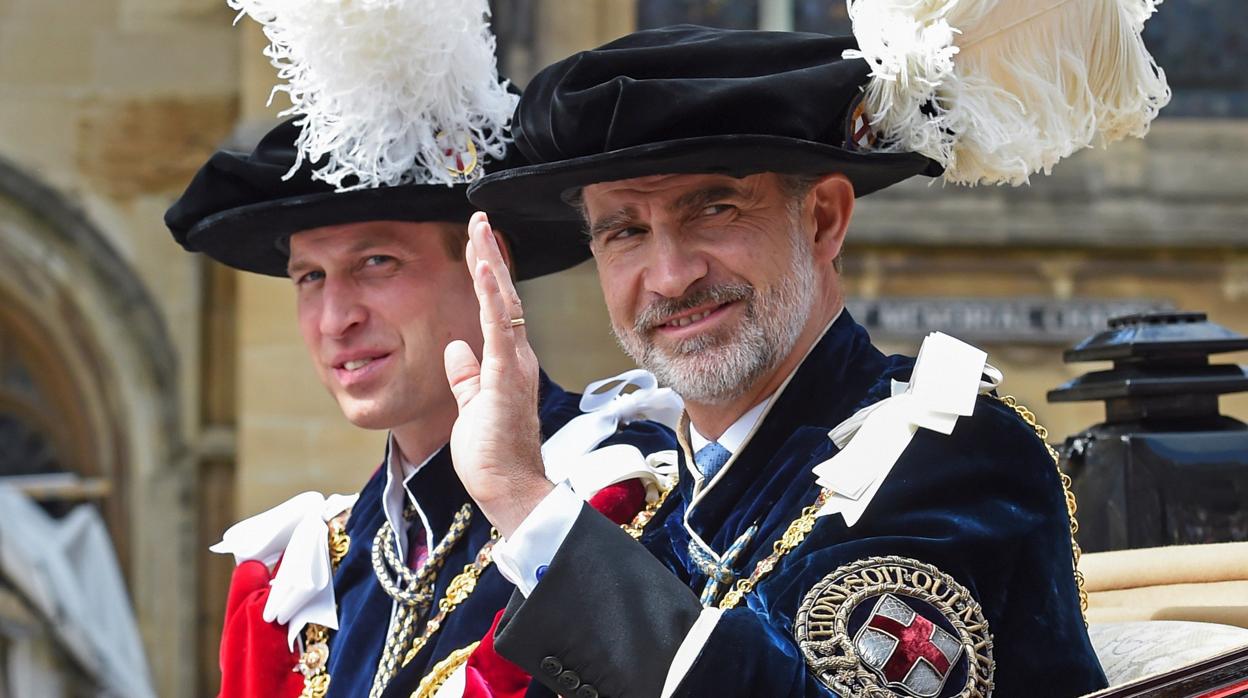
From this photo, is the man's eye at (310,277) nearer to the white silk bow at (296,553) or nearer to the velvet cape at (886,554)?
the white silk bow at (296,553)

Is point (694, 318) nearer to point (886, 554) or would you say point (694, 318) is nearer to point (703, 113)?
point (703, 113)

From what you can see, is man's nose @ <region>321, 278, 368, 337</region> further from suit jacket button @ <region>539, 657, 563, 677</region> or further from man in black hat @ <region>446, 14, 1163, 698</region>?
suit jacket button @ <region>539, 657, 563, 677</region>

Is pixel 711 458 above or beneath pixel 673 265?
beneath

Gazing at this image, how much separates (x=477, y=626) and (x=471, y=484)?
21.2 inches

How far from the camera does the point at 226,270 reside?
765 cm

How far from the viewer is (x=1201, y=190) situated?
7371 millimetres

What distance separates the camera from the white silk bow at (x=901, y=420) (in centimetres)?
197

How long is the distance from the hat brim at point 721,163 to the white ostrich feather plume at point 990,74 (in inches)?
2.2

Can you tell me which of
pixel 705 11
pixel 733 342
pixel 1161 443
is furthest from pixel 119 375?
pixel 733 342

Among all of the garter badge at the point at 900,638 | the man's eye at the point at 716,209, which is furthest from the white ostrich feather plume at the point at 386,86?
the garter badge at the point at 900,638

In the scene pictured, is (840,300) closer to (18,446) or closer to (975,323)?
(975,323)

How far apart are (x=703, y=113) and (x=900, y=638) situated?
0.70 metres

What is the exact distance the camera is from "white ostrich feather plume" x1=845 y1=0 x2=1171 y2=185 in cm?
217

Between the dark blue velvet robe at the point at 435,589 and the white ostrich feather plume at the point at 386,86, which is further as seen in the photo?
the white ostrich feather plume at the point at 386,86
